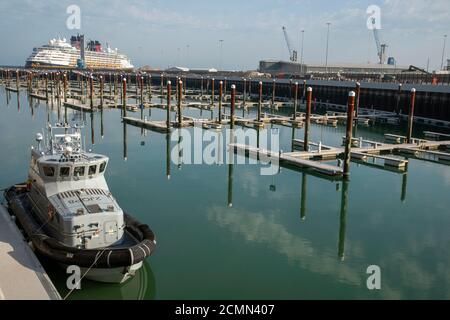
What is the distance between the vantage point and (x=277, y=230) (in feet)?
77.5

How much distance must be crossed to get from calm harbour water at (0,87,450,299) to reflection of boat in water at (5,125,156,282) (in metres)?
1.21

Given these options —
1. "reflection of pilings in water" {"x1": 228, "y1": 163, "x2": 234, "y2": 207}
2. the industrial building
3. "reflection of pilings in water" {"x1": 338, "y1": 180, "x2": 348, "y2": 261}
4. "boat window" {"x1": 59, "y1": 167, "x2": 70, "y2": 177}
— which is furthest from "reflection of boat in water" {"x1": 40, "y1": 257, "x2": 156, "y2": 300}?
the industrial building

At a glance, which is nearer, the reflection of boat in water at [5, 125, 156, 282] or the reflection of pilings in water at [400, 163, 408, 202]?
the reflection of boat in water at [5, 125, 156, 282]

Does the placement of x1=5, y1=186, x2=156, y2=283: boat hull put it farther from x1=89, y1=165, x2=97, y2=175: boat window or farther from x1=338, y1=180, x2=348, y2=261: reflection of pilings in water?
x1=338, y1=180, x2=348, y2=261: reflection of pilings in water

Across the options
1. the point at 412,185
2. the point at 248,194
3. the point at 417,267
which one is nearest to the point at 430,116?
the point at 412,185

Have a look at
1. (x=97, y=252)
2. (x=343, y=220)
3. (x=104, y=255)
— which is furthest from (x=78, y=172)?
(x=343, y=220)

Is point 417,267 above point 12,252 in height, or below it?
below

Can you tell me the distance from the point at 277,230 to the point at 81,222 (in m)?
10.4

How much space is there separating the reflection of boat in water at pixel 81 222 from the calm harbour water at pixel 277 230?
3.98 feet

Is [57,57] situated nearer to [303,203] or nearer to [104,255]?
[303,203]

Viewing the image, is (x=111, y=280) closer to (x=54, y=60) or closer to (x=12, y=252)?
(x=12, y=252)

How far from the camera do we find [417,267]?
1995cm

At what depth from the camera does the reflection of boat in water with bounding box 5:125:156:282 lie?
16.2m

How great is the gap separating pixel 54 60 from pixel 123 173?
166751 millimetres
